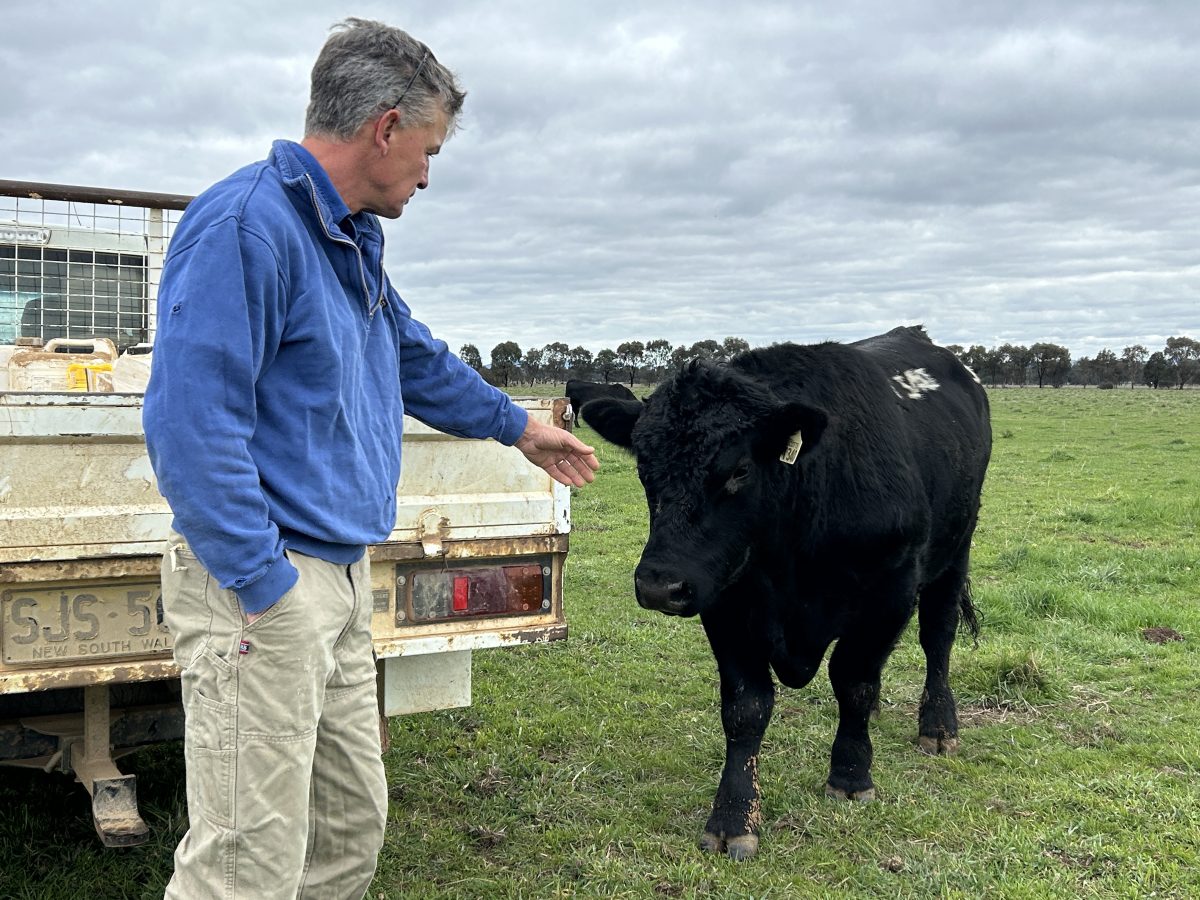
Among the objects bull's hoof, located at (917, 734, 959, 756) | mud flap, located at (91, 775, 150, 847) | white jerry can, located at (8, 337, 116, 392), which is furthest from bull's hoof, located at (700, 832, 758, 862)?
white jerry can, located at (8, 337, 116, 392)

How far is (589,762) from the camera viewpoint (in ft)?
15.4

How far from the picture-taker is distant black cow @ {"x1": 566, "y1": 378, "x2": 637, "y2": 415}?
4586mm

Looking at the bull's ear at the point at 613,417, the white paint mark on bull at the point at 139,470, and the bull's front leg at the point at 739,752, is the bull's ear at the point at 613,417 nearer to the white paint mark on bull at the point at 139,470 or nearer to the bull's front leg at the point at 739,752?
the bull's front leg at the point at 739,752

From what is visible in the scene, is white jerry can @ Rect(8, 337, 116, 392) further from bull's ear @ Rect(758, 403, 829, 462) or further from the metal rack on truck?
bull's ear @ Rect(758, 403, 829, 462)

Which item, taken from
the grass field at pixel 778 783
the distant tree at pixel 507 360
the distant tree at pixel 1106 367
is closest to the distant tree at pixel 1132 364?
the distant tree at pixel 1106 367

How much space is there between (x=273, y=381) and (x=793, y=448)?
212 centimetres

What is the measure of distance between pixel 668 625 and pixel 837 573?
9.81 feet

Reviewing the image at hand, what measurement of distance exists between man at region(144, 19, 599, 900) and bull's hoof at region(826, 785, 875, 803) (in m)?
2.45

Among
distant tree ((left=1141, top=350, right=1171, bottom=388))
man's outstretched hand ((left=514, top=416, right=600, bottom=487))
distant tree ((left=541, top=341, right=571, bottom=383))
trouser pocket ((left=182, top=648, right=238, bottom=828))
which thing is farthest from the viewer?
distant tree ((left=1141, top=350, right=1171, bottom=388))

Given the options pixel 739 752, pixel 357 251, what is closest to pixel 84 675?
pixel 357 251

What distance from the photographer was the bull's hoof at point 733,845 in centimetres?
385

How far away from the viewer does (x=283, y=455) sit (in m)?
2.23

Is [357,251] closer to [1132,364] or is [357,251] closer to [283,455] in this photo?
[283,455]

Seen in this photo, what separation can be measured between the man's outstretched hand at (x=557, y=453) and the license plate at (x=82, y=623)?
46.9 inches
